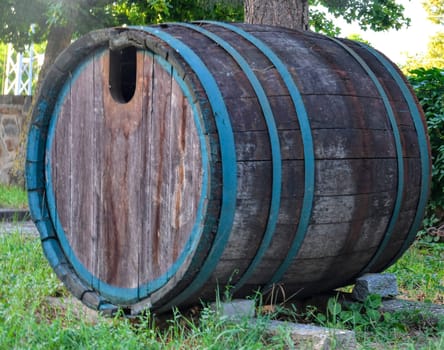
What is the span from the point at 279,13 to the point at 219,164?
2584 mm

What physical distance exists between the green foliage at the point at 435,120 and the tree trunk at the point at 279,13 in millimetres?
1873

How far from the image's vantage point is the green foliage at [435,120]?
6355 millimetres

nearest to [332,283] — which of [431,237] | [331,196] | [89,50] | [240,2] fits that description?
[331,196]

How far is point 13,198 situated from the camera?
9414 millimetres

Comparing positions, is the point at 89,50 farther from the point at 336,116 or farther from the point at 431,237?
the point at 431,237

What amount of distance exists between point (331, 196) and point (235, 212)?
0.50 metres

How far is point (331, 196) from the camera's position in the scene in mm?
3156

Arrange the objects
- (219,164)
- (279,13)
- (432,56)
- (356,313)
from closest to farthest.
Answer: (219,164), (356,313), (279,13), (432,56)

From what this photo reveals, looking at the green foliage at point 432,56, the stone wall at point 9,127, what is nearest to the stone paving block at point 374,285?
the stone wall at point 9,127

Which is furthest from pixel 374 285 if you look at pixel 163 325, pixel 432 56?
pixel 432 56

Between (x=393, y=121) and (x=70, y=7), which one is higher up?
(x=70, y=7)

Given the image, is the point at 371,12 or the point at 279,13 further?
the point at 371,12

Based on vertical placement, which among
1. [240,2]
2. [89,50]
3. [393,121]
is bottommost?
[393,121]

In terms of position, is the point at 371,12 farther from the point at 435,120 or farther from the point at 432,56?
the point at 432,56
